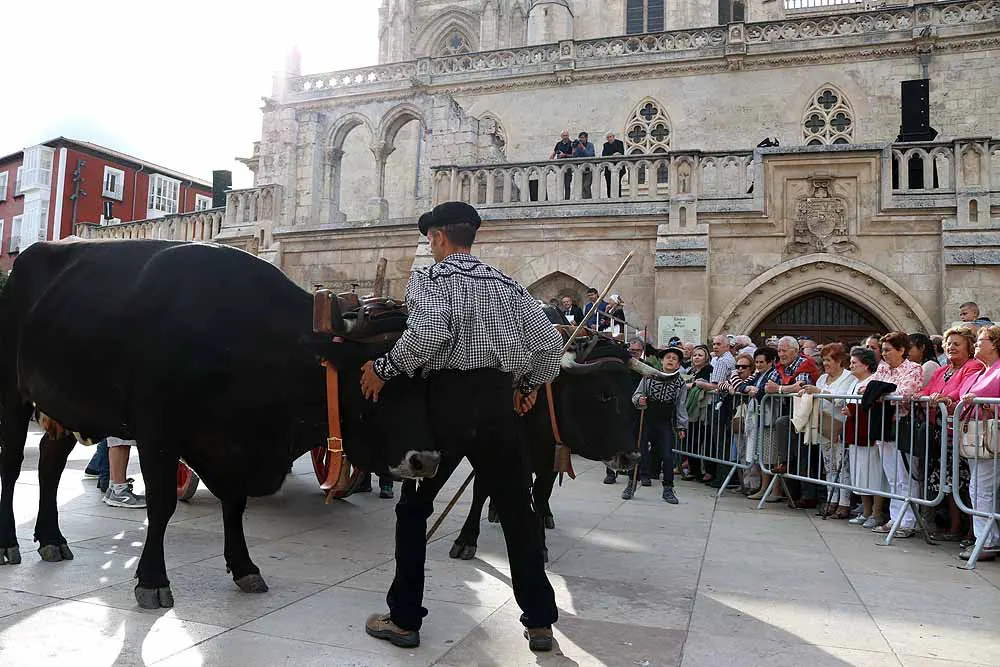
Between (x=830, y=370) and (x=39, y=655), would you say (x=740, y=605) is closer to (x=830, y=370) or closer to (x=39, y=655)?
(x=39, y=655)

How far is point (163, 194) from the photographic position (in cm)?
4762

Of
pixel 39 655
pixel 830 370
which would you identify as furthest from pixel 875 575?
pixel 39 655

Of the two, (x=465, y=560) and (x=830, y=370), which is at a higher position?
(x=830, y=370)

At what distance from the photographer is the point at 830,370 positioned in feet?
27.4

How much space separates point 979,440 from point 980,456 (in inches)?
5.2

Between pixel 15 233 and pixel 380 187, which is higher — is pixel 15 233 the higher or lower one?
the higher one

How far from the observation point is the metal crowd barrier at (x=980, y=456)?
5.91 m

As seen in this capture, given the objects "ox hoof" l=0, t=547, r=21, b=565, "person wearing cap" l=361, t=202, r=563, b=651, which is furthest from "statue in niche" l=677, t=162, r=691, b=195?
"ox hoof" l=0, t=547, r=21, b=565

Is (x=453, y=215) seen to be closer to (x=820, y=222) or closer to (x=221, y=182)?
(x=820, y=222)

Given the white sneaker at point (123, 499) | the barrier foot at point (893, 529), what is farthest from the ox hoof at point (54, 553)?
the barrier foot at point (893, 529)

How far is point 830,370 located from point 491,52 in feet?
61.1

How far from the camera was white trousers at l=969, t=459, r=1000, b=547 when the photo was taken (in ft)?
19.7

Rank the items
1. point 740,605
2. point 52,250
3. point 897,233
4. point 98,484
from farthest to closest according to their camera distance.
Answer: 1. point 897,233
2. point 98,484
3. point 52,250
4. point 740,605

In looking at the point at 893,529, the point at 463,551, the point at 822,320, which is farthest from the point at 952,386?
the point at 822,320
